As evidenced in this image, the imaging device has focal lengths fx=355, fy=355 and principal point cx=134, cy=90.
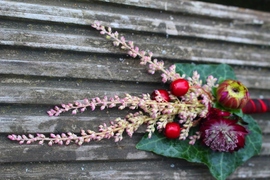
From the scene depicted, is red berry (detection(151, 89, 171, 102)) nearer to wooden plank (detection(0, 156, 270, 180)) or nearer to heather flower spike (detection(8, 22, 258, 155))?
heather flower spike (detection(8, 22, 258, 155))

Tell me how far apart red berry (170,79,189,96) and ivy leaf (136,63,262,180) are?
83 mm

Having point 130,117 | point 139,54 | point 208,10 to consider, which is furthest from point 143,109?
point 208,10

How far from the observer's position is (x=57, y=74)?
876mm

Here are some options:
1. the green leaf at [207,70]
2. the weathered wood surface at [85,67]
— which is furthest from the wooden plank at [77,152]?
the green leaf at [207,70]

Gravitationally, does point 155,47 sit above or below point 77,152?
above

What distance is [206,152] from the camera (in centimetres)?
95

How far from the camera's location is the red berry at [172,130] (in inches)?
35.6

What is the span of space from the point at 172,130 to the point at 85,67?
273mm

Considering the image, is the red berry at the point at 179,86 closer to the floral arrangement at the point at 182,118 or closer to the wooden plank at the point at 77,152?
the floral arrangement at the point at 182,118

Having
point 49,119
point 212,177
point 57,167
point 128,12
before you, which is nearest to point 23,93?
point 49,119

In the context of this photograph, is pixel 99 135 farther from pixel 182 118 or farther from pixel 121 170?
pixel 182 118

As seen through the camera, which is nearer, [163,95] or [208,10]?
[163,95]

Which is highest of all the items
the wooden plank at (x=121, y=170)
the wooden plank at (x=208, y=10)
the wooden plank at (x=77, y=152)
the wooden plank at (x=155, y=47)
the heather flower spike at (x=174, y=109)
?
the wooden plank at (x=208, y=10)

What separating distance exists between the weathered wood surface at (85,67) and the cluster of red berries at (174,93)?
62 mm
